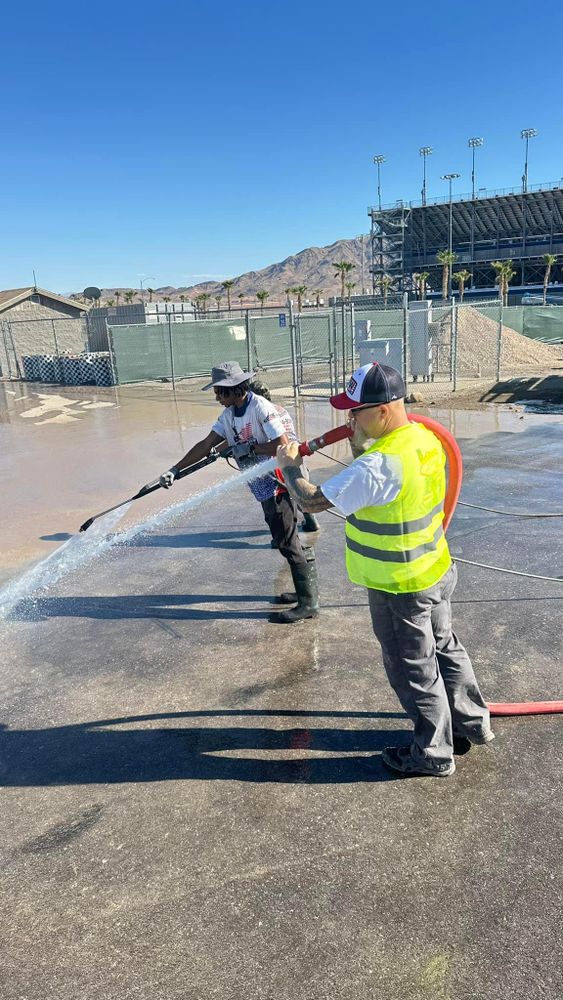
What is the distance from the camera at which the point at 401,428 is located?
112 inches

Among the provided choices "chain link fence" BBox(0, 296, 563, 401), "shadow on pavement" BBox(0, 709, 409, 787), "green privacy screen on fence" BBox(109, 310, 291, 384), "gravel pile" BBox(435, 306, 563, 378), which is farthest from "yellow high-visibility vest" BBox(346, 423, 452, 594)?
"gravel pile" BBox(435, 306, 563, 378)

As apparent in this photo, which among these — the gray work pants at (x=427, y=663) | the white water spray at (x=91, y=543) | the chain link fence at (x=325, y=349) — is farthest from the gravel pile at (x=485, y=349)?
the gray work pants at (x=427, y=663)

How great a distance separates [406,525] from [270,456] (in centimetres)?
222

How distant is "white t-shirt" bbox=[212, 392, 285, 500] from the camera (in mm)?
4859

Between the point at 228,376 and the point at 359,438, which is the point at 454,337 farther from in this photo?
the point at 359,438

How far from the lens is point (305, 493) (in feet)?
9.90

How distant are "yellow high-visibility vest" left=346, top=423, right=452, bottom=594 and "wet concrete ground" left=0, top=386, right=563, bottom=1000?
1022 mm

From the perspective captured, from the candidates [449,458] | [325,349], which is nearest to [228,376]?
[449,458]

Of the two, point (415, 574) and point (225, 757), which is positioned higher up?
point (415, 574)

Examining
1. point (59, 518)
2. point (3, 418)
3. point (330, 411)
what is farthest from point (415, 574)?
point (3, 418)

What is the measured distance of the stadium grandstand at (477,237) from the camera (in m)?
93.5

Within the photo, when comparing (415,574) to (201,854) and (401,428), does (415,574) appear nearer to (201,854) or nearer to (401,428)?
(401,428)

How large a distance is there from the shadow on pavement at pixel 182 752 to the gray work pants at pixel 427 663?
13.7 inches

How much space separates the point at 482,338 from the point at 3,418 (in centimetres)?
Result: 1684
